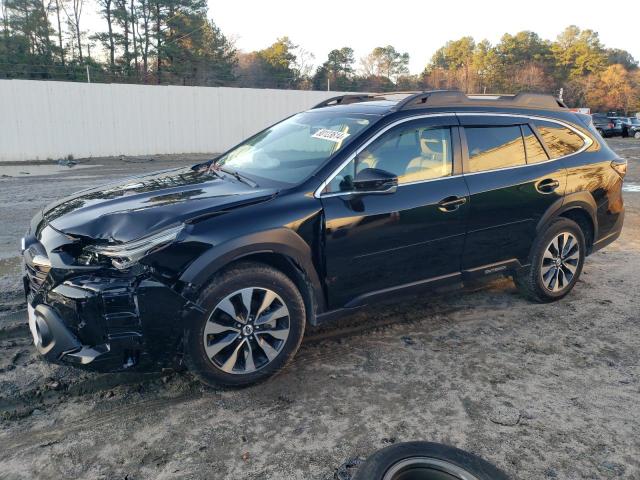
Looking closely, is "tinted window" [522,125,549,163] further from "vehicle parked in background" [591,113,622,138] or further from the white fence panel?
"vehicle parked in background" [591,113,622,138]

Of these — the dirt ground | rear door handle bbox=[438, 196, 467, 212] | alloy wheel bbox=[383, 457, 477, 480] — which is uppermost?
rear door handle bbox=[438, 196, 467, 212]

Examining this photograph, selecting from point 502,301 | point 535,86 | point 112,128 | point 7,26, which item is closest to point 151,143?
point 112,128

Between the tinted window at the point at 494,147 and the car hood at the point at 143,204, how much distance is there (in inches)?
70.6

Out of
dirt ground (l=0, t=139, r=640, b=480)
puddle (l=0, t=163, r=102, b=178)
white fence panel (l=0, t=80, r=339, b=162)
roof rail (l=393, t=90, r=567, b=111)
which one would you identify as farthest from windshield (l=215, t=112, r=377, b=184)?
white fence panel (l=0, t=80, r=339, b=162)

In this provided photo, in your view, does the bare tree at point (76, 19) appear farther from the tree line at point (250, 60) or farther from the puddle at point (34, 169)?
the puddle at point (34, 169)

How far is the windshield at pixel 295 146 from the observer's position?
3.68m

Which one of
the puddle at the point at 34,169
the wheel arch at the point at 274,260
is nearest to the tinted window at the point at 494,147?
the wheel arch at the point at 274,260

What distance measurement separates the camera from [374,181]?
11.3 ft

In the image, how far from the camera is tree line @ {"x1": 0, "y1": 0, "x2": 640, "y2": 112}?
33031mm

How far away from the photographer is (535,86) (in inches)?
2415

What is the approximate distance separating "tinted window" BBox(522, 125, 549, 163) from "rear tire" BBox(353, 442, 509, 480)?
288 cm

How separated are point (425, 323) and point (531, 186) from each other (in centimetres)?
150

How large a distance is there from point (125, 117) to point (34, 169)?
4499 millimetres

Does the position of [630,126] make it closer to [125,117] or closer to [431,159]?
[125,117]
